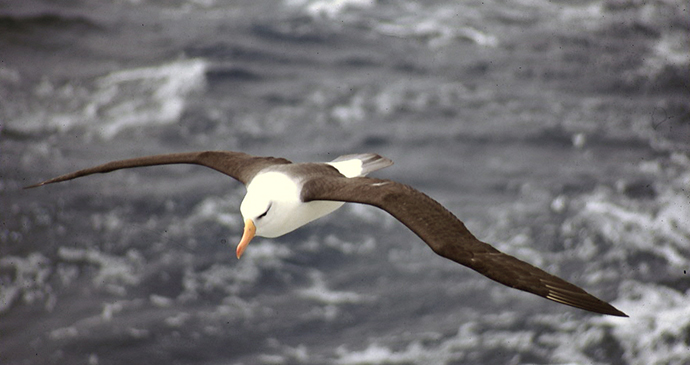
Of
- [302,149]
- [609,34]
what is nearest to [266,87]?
[302,149]

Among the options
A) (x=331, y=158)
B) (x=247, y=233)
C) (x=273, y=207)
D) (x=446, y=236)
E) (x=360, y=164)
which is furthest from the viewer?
(x=331, y=158)

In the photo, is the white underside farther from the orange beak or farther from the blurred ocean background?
the blurred ocean background

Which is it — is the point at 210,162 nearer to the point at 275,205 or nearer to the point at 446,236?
the point at 275,205

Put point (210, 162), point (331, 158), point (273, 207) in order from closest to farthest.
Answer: point (273, 207) < point (210, 162) < point (331, 158)

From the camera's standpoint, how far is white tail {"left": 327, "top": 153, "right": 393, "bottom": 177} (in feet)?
39.8

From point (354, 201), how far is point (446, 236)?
1105 millimetres

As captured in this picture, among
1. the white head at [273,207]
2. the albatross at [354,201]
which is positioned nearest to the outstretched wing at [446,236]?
the albatross at [354,201]

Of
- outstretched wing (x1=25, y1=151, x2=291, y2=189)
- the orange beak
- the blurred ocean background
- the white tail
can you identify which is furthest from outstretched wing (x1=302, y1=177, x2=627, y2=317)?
the blurred ocean background

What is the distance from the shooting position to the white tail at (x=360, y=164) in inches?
478

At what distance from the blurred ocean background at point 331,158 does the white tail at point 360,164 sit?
332 inches

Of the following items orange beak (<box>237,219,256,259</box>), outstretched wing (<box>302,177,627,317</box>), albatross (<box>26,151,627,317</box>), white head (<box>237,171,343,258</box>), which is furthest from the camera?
white head (<box>237,171,343,258</box>)

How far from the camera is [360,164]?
1238 centimetres

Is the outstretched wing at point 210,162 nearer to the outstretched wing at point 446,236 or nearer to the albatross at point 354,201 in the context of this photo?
the albatross at point 354,201

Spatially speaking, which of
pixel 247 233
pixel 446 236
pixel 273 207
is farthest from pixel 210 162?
pixel 446 236
